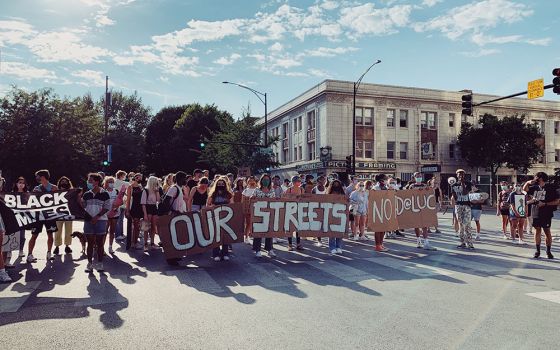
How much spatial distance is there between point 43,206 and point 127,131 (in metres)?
59.7

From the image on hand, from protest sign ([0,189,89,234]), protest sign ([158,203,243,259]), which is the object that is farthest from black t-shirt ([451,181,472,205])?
protest sign ([0,189,89,234])

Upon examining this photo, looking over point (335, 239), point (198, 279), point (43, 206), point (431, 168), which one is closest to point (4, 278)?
point (43, 206)

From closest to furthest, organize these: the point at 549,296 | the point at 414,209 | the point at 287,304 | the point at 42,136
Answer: the point at 287,304 < the point at 549,296 < the point at 414,209 < the point at 42,136

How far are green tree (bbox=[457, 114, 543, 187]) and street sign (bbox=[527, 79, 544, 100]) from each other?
27221 millimetres

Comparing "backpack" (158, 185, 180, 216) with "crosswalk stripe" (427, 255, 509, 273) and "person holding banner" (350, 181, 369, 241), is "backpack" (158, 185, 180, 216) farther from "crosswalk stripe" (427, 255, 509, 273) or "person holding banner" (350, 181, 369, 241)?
"crosswalk stripe" (427, 255, 509, 273)

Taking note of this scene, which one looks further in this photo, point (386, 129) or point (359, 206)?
point (386, 129)

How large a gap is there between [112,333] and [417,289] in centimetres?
439

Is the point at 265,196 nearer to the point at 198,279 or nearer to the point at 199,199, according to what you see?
the point at 199,199

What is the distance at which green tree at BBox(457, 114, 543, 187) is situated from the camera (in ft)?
139

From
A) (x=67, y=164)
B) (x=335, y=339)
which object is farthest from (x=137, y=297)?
(x=67, y=164)

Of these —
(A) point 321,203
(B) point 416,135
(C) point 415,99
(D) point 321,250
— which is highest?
(C) point 415,99

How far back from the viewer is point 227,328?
492 cm

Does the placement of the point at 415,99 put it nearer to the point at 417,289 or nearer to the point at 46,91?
the point at 46,91

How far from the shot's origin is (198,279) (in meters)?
7.68
